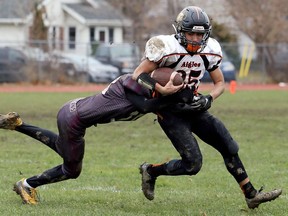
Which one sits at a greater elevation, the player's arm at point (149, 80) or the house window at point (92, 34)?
the player's arm at point (149, 80)

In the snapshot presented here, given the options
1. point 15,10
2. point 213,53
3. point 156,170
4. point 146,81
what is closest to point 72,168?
point 156,170

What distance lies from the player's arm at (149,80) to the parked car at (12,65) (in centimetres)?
2167

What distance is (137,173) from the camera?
8.38m

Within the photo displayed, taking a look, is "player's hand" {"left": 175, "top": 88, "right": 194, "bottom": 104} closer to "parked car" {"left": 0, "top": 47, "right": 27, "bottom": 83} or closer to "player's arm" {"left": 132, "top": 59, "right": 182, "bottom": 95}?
"player's arm" {"left": 132, "top": 59, "right": 182, "bottom": 95}

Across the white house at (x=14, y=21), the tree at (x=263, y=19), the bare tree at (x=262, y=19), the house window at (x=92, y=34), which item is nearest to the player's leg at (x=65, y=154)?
the tree at (x=263, y=19)

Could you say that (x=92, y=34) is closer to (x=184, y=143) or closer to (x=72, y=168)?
(x=72, y=168)

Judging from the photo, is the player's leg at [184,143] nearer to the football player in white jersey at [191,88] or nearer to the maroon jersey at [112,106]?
the football player in white jersey at [191,88]

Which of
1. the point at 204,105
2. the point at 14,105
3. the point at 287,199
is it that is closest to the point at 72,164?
the point at 204,105

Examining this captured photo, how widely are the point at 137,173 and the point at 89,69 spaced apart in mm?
19883

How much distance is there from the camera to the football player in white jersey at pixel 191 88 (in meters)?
5.90

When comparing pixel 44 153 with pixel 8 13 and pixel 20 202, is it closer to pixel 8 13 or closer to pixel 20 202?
pixel 20 202

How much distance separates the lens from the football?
230 inches

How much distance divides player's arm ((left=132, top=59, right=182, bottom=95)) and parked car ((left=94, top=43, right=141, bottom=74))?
21940 millimetres

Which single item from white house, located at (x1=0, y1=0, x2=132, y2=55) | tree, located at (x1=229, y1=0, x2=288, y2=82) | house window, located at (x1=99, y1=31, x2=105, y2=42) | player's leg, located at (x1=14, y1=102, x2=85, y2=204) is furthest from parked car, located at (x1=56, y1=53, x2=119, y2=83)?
player's leg, located at (x1=14, y1=102, x2=85, y2=204)
